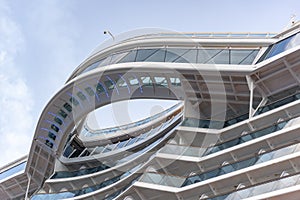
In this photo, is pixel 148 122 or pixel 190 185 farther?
pixel 148 122

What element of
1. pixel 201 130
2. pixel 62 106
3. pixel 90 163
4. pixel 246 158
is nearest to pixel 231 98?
pixel 201 130

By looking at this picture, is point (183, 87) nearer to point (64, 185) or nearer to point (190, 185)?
point (190, 185)

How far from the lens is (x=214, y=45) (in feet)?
70.1

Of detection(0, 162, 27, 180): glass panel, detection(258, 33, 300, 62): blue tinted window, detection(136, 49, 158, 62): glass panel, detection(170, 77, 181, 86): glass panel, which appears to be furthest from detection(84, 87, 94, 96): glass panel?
detection(0, 162, 27, 180): glass panel

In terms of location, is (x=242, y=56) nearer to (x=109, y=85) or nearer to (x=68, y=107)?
(x=109, y=85)

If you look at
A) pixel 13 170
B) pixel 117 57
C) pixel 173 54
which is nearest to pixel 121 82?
pixel 117 57

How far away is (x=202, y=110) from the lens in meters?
22.3

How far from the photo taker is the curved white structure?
18.0m

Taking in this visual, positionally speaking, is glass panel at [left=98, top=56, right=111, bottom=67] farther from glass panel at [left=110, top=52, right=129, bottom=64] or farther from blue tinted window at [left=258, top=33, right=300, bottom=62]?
blue tinted window at [left=258, top=33, right=300, bottom=62]

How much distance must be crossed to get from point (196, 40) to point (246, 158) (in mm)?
6059

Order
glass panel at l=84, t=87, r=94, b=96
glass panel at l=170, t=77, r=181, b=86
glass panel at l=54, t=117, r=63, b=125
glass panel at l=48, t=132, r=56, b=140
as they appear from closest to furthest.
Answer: glass panel at l=170, t=77, r=181, b=86 → glass panel at l=84, t=87, r=94, b=96 → glass panel at l=54, t=117, r=63, b=125 → glass panel at l=48, t=132, r=56, b=140

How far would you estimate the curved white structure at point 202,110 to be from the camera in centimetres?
1797

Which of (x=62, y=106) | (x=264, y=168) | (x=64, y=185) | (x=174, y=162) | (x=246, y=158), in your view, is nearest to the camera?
(x=264, y=168)

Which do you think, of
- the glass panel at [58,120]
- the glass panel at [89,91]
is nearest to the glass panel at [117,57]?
the glass panel at [89,91]
